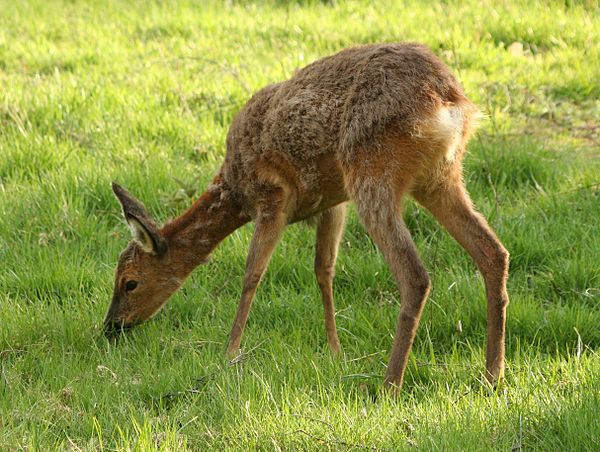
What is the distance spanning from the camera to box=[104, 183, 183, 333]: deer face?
5.89m

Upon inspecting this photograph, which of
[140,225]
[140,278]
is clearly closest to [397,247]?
[140,225]

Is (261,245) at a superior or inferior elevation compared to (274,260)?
superior

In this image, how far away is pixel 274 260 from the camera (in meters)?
6.38

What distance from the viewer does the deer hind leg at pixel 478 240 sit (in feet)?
16.8

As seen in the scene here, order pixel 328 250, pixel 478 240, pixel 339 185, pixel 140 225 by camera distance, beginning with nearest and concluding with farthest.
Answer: pixel 478 240 < pixel 339 185 < pixel 140 225 < pixel 328 250

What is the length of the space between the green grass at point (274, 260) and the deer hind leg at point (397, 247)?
194mm

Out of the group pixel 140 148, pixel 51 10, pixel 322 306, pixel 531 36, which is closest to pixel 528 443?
pixel 322 306

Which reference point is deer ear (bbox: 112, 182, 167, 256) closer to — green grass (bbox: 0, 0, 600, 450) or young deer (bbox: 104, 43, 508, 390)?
young deer (bbox: 104, 43, 508, 390)

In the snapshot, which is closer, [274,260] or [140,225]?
[140,225]

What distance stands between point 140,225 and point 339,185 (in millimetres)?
Result: 1163

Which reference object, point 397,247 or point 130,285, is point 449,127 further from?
point 130,285

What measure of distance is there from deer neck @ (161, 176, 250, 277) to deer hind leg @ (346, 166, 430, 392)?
3.73ft

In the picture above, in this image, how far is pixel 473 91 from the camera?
324 inches

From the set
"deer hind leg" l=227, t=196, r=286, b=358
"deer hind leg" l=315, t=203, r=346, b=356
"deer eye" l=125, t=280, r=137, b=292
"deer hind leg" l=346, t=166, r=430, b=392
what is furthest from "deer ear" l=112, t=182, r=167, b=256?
"deer hind leg" l=346, t=166, r=430, b=392
